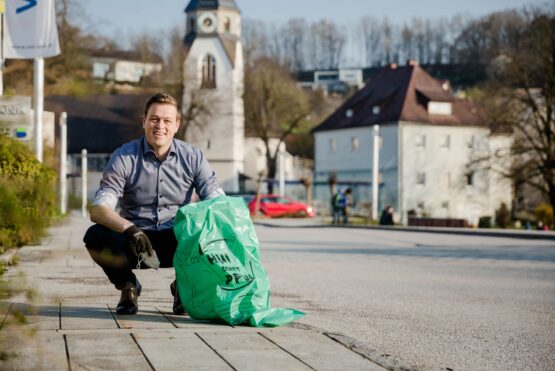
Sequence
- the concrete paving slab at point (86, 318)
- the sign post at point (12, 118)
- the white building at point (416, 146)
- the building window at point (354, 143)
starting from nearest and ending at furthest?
the sign post at point (12, 118) → the concrete paving slab at point (86, 318) → the white building at point (416, 146) → the building window at point (354, 143)

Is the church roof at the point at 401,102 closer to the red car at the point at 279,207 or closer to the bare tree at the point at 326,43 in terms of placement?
the red car at the point at 279,207

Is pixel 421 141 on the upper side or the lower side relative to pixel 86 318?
upper

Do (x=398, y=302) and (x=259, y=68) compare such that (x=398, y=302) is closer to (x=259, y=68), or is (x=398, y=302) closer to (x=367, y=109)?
(x=367, y=109)

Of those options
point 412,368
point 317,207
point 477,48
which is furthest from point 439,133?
point 477,48

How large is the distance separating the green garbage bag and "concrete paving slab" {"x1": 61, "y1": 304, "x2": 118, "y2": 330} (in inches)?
22.7

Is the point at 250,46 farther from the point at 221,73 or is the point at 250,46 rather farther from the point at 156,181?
the point at 156,181

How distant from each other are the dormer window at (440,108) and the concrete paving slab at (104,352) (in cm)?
7136

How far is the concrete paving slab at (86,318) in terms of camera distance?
590 centimetres

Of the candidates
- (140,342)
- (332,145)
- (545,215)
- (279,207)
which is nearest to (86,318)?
(140,342)

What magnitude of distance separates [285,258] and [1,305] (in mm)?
13443

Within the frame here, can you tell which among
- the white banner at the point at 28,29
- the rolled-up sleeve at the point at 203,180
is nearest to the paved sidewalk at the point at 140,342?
the rolled-up sleeve at the point at 203,180

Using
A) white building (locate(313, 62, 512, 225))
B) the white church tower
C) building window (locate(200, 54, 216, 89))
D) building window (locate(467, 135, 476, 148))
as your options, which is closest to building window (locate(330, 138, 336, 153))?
white building (locate(313, 62, 512, 225))

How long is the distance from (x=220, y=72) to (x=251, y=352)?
83.7 meters

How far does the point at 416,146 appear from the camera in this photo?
243ft
